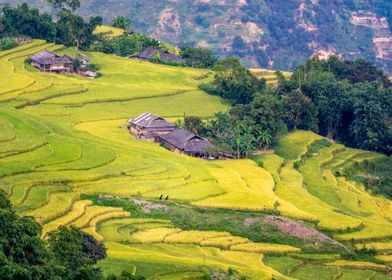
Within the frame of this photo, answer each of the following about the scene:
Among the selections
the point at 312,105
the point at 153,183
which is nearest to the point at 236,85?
the point at 312,105

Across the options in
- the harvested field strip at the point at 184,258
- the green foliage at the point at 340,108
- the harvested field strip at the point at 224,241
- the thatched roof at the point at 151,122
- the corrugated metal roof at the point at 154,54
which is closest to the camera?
the harvested field strip at the point at 184,258

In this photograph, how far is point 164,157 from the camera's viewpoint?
42531 mm

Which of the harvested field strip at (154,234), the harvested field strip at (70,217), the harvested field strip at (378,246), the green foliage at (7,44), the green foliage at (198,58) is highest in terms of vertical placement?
the harvested field strip at (70,217)

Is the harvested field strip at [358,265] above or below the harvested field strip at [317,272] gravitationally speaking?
below

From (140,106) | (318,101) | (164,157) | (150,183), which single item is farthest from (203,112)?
(150,183)

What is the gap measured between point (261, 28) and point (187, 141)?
68.7 m

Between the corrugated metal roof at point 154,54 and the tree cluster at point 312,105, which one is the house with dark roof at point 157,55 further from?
the tree cluster at point 312,105

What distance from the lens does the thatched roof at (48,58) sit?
197 feet

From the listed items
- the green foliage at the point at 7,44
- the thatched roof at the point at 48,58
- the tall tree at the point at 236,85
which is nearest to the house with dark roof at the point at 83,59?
the thatched roof at the point at 48,58

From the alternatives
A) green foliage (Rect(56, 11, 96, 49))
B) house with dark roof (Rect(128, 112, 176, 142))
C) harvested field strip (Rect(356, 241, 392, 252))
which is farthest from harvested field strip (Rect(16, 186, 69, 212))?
green foliage (Rect(56, 11, 96, 49))

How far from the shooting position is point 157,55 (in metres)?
71.4

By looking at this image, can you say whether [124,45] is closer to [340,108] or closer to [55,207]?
[340,108]

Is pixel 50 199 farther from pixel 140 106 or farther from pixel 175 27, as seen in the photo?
pixel 175 27

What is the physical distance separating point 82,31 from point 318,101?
66.9ft
